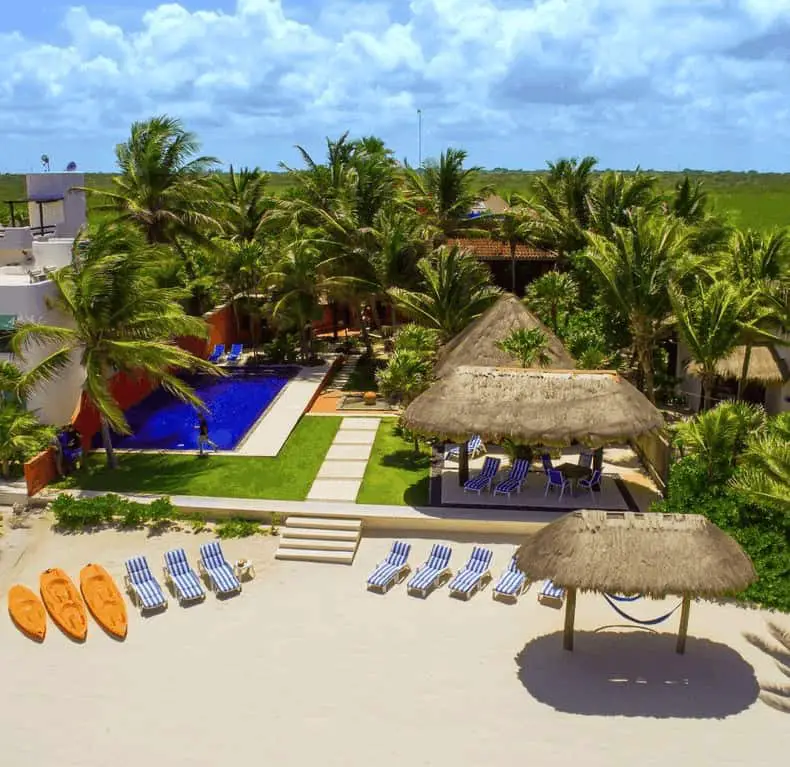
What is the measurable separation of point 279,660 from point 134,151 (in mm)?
19654

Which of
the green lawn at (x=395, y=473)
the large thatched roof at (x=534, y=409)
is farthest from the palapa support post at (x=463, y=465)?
the large thatched roof at (x=534, y=409)

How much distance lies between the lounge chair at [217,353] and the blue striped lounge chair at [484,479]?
1506 cm

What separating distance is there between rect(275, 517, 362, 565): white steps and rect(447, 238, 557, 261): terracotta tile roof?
66.6 ft

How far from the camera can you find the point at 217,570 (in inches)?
591

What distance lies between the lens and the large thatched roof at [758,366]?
843 inches

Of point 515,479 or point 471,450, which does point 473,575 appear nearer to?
point 515,479

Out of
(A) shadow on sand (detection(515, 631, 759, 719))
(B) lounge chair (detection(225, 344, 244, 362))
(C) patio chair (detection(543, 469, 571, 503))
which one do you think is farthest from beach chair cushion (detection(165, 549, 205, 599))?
(B) lounge chair (detection(225, 344, 244, 362))

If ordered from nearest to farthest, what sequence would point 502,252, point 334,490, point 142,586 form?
point 142,586 < point 334,490 < point 502,252

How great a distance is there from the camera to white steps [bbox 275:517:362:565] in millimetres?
15883

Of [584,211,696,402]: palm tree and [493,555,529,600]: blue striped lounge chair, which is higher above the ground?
[584,211,696,402]: palm tree

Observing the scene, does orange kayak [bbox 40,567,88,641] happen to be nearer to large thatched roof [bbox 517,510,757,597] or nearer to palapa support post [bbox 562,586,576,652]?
large thatched roof [bbox 517,510,757,597]

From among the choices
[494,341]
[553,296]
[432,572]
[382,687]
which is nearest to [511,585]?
[432,572]

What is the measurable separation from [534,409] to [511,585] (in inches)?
158

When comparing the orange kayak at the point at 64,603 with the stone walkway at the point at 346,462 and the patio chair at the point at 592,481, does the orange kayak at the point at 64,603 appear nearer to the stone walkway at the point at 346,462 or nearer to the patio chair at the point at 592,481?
the stone walkway at the point at 346,462
